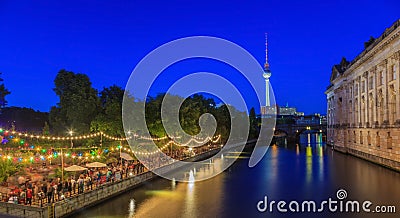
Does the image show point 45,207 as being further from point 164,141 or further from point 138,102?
point 164,141

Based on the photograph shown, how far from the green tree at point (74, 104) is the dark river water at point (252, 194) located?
85.5 feet

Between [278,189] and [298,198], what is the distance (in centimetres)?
497

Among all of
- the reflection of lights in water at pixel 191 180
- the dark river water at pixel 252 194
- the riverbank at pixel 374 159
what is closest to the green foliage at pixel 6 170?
the dark river water at pixel 252 194

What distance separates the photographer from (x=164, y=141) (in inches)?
2410

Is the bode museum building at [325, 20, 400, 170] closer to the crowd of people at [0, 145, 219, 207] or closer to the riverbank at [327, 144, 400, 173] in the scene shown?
the riverbank at [327, 144, 400, 173]

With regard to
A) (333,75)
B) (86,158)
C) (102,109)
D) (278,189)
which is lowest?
(278,189)

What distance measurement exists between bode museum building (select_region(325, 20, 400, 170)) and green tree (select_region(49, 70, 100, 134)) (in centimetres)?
4714

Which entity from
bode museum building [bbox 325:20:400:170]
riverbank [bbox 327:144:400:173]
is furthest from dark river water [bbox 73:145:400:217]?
bode museum building [bbox 325:20:400:170]

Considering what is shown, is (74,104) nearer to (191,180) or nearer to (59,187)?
(191,180)

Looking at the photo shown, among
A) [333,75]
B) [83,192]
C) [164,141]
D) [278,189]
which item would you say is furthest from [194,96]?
[83,192]

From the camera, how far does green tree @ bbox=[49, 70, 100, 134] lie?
62000 mm

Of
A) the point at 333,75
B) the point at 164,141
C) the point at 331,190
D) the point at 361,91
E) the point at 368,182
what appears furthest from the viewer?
the point at 333,75

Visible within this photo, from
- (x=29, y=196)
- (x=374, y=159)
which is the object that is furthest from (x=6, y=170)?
(x=374, y=159)

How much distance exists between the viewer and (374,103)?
60.3 m
